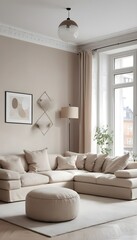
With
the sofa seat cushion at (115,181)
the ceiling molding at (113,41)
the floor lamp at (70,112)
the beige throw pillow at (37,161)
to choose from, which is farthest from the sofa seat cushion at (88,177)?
the ceiling molding at (113,41)

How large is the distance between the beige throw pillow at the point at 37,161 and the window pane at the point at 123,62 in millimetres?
2877

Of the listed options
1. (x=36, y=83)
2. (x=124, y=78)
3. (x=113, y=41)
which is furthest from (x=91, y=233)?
(x=113, y=41)

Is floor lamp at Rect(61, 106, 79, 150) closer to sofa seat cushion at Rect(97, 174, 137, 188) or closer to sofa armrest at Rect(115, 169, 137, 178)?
sofa seat cushion at Rect(97, 174, 137, 188)

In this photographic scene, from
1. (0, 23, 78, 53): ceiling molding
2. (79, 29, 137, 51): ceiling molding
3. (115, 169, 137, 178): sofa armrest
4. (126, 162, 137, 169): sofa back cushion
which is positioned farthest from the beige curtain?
(115, 169, 137, 178): sofa armrest

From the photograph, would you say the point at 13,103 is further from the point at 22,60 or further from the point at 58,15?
the point at 58,15

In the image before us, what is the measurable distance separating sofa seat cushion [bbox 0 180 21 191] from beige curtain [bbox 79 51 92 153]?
2.72 m

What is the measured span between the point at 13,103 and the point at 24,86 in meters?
0.49

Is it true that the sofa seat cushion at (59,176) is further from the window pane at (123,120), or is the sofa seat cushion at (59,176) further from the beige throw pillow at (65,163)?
the window pane at (123,120)

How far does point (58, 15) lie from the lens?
22.3 feet

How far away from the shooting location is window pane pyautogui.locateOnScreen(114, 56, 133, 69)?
850cm

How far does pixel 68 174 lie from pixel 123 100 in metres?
2.40

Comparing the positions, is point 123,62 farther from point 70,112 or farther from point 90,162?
point 90,162

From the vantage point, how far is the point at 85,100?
8.78 meters

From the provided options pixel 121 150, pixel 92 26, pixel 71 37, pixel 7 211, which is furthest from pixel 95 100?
pixel 7 211
